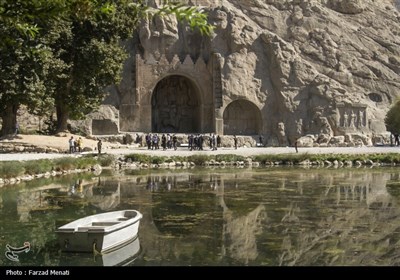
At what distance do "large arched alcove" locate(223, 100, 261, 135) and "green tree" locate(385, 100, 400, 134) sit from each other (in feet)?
44.7

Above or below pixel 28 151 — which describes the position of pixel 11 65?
above

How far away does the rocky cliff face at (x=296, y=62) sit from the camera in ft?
200

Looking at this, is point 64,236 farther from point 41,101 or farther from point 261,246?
point 41,101

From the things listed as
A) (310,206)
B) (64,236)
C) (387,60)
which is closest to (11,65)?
(310,206)

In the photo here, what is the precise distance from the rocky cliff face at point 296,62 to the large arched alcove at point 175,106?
3700 millimetres

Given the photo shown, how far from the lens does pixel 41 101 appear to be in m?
Result: 40.6

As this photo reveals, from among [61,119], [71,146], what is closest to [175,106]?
[61,119]

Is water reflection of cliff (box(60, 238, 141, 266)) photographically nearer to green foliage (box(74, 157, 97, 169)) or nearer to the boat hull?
the boat hull

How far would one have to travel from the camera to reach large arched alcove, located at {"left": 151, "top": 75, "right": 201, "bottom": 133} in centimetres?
6512

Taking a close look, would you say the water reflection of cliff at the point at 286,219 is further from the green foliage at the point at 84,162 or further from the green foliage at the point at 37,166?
the green foliage at the point at 84,162

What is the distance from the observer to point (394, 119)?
188ft

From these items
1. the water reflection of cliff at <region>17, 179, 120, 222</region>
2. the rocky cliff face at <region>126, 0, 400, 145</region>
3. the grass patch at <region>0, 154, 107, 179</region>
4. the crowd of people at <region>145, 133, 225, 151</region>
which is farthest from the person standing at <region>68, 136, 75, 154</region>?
the rocky cliff face at <region>126, 0, 400, 145</region>

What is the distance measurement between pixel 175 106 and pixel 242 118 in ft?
26.3
